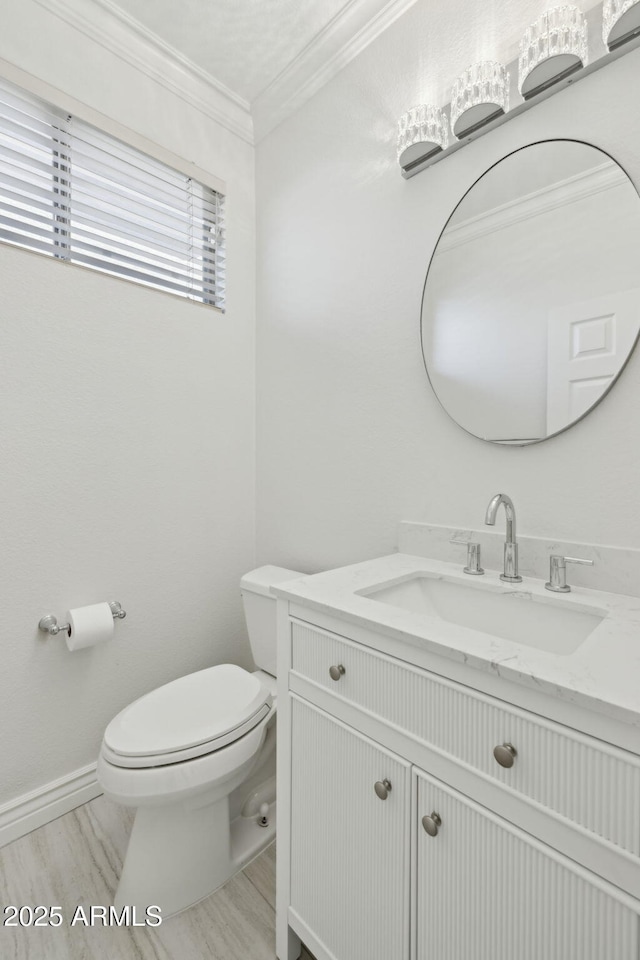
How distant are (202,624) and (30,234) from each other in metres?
1.52

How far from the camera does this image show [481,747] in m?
0.69

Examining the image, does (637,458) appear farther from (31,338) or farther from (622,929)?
(31,338)

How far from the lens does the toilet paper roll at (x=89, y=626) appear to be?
4.70 ft

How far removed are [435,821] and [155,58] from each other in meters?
2.44

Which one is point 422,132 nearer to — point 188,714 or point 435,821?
point 435,821

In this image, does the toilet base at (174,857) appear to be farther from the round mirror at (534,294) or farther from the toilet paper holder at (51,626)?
the round mirror at (534,294)

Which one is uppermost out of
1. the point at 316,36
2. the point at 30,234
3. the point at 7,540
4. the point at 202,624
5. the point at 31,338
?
the point at 316,36

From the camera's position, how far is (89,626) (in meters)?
1.45

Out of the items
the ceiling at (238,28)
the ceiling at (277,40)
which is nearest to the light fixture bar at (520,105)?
the ceiling at (277,40)

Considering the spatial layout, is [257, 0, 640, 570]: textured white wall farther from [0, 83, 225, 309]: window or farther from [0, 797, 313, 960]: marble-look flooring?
[0, 797, 313, 960]: marble-look flooring

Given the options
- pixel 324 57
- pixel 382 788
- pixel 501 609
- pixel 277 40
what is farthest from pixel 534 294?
pixel 277 40

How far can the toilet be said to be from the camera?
1.10 meters

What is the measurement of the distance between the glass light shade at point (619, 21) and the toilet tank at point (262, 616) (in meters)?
1.68

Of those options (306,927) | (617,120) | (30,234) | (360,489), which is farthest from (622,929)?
(30,234)
